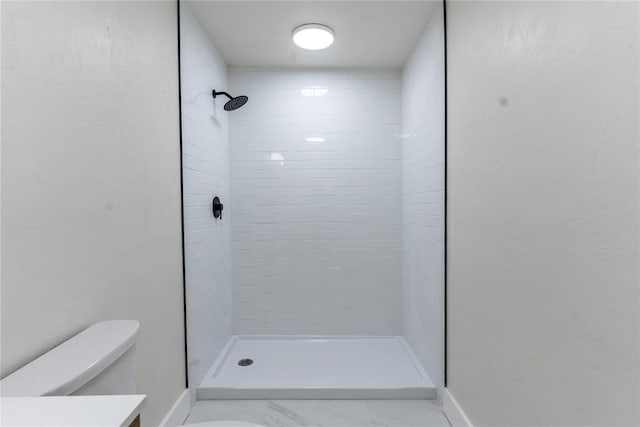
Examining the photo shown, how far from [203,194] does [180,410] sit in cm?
123

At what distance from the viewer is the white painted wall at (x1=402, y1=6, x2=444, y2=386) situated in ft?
6.63

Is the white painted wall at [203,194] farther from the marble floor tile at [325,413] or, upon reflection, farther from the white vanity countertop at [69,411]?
the white vanity countertop at [69,411]

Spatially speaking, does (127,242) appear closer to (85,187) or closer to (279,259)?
(85,187)

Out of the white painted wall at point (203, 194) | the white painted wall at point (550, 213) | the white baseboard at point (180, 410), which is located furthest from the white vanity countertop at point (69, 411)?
the white painted wall at point (203, 194)

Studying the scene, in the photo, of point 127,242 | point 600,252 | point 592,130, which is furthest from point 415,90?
point 127,242

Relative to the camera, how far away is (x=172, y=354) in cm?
180

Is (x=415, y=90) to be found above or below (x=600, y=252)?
above

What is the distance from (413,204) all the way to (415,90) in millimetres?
814

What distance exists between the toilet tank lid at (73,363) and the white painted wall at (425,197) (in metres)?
1.59

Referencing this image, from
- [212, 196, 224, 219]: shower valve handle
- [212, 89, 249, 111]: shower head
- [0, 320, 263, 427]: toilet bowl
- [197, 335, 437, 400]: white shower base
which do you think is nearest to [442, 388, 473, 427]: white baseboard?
[197, 335, 437, 400]: white shower base

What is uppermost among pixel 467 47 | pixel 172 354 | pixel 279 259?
pixel 467 47

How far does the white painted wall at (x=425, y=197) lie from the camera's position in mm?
2021

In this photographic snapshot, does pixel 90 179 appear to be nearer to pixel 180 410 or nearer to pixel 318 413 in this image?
pixel 180 410

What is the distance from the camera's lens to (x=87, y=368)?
0.84 meters
